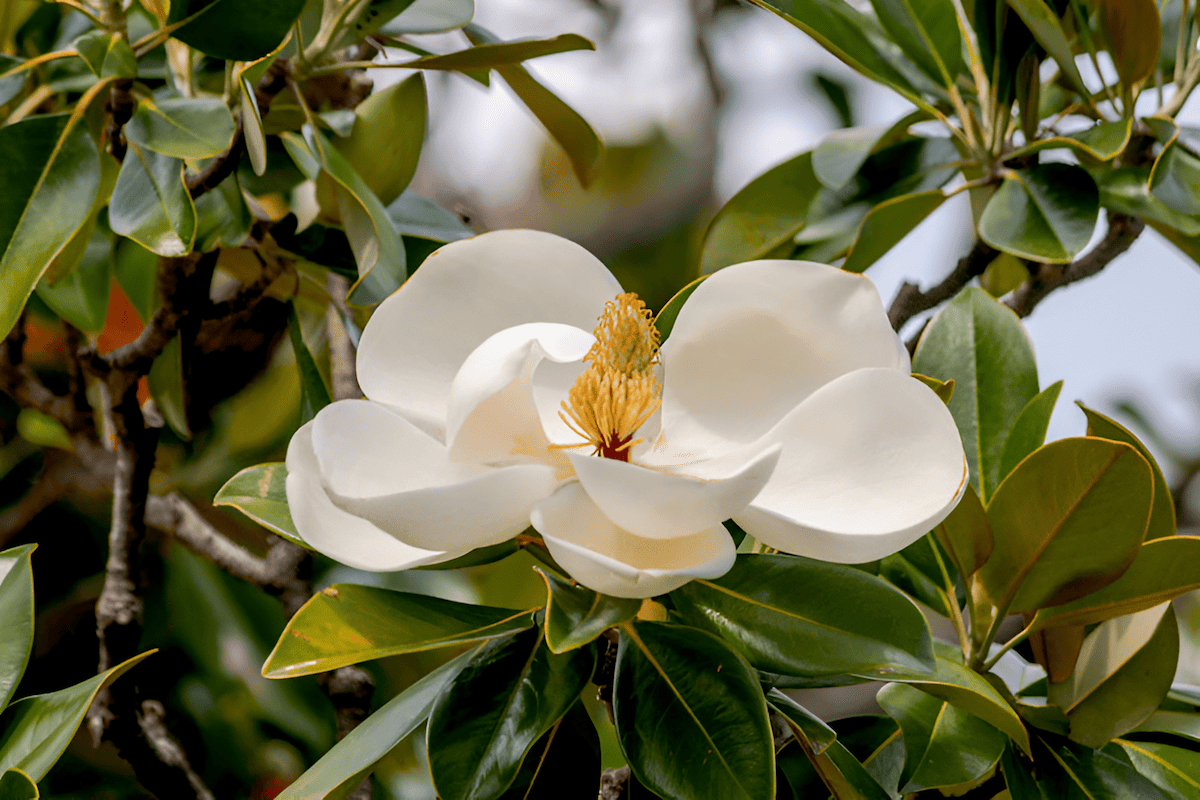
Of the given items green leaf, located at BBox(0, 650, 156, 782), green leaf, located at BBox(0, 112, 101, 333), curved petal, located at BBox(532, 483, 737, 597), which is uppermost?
green leaf, located at BBox(0, 112, 101, 333)

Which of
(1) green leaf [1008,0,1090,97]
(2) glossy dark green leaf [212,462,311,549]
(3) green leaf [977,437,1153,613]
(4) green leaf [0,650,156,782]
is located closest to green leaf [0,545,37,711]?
(4) green leaf [0,650,156,782]

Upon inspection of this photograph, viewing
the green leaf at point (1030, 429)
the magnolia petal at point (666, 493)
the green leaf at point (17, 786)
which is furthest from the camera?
the green leaf at point (1030, 429)

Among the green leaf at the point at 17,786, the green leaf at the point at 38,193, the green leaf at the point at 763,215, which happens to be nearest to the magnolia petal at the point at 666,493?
the green leaf at the point at 17,786

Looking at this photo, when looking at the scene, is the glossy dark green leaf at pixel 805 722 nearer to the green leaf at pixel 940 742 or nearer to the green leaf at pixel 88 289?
the green leaf at pixel 940 742

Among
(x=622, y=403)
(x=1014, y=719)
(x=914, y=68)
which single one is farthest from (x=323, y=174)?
(x=1014, y=719)

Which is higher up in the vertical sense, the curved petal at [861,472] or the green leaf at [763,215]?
the curved petal at [861,472]

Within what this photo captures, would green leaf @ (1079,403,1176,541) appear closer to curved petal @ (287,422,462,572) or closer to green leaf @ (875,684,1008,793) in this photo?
green leaf @ (875,684,1008,793)
